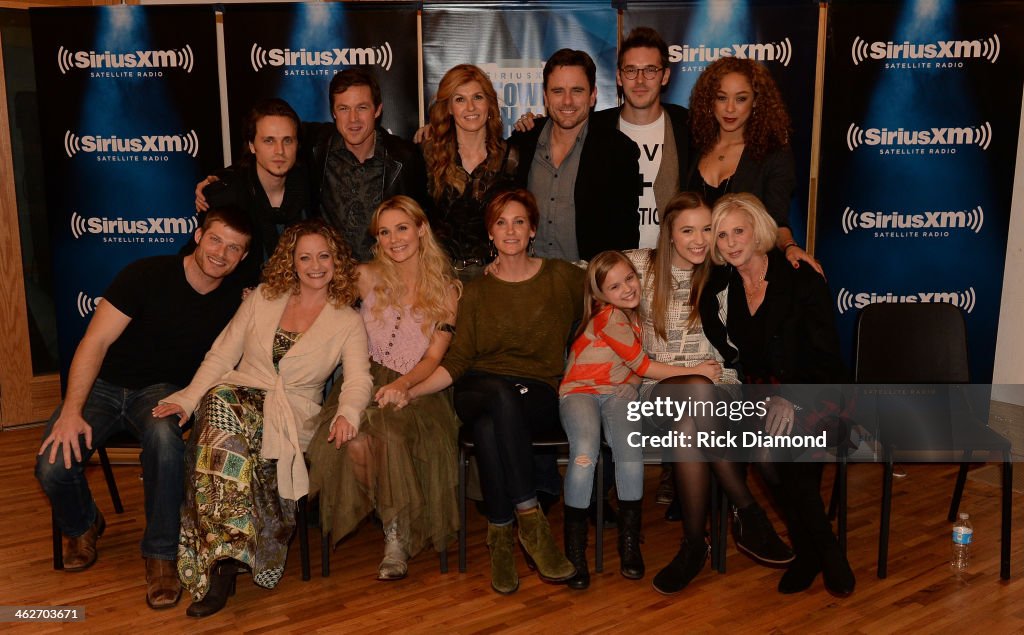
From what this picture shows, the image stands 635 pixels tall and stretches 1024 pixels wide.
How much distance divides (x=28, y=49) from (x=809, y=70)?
4296 millimetres

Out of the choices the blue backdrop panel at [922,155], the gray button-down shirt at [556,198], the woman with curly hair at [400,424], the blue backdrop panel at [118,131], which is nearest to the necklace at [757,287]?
the gray button-down shirt at [556,198]

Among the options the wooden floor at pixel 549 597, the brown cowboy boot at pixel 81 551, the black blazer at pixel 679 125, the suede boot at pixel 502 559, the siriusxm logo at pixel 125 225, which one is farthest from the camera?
the siriusxm logo at pixel 125 225

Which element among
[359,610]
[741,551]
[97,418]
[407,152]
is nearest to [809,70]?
[407,152]

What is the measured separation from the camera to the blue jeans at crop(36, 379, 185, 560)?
2975mm

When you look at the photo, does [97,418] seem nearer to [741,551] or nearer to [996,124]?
[741,551]

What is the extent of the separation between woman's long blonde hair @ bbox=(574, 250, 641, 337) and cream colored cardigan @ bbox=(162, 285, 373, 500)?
86 cm

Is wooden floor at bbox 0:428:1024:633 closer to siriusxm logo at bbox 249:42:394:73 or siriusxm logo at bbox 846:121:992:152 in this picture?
Answer: siriusxm logo at bbox 846:121:992:152

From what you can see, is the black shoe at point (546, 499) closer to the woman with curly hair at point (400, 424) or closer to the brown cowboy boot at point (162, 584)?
the woman with curly hair at point (400, 424)

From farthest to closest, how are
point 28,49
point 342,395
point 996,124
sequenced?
1. point 28,49
2. point 996,124
3. point 342,395

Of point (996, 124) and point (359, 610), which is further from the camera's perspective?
point (996, 124)

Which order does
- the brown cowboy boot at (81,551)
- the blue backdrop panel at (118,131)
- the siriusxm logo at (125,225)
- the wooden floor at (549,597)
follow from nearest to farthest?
the wooden floor at (549,597), the brown cowboy boot at (81,551), the blue backdrop panel at (118,131), the siriusxm logo at (125,225)

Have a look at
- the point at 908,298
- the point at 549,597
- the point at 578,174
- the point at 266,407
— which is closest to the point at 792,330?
the point at 578,174

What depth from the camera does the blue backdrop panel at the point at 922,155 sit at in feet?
14.0

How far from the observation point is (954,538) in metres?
3.17
